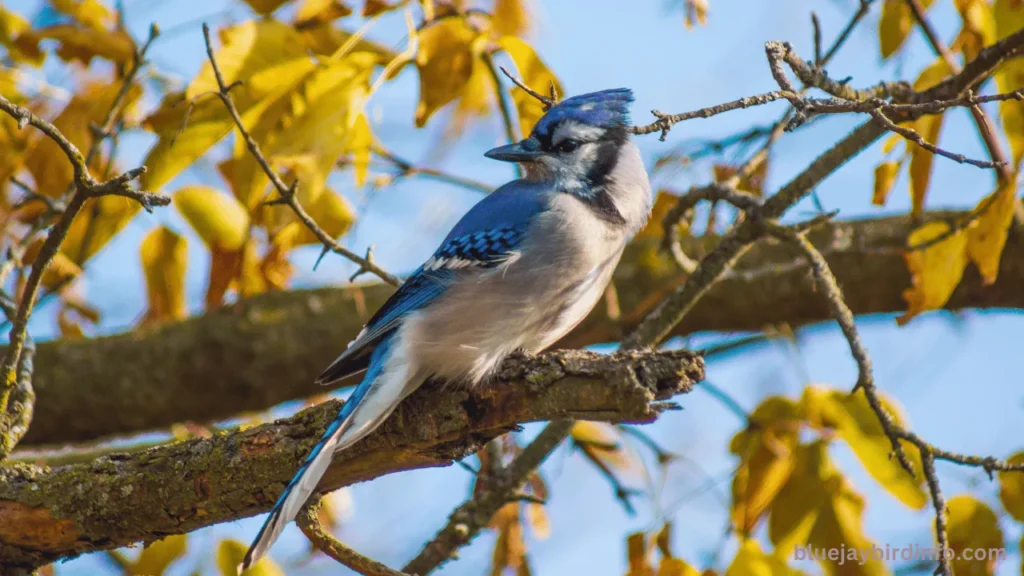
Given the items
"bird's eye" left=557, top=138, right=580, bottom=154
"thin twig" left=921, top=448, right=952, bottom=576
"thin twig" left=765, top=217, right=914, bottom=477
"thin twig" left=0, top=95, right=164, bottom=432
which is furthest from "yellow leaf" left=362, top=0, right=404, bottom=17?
"thin twig" left=921, top=448, right=952, bottom=576

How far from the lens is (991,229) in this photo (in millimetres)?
2160

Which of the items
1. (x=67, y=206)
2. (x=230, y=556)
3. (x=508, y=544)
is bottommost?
(x=230, y=556)

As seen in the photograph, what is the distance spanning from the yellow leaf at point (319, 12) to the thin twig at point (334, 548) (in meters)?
1.22

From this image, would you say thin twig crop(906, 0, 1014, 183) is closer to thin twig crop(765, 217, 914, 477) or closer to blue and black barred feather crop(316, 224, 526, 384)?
thin twig crop(765, 217, 914, 477)

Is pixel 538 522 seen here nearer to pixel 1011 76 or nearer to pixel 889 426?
pixel 889 426

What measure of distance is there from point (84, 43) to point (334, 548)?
1.57m

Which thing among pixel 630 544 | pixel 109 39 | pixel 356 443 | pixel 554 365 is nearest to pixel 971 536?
pixel 630 544

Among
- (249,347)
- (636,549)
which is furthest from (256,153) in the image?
(249,347)

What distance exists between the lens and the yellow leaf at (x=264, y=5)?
2598mm

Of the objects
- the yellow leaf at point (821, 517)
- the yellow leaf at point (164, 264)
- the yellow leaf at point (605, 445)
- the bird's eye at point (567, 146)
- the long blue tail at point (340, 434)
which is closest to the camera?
the long blue tail at point (340, 434)

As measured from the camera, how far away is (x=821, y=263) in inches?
100

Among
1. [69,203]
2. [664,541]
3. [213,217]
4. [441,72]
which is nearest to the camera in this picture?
[69,203]

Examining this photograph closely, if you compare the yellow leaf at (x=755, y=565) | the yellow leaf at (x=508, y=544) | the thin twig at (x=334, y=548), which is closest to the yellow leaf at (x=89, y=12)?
the thin twig at (x=334, y=548)

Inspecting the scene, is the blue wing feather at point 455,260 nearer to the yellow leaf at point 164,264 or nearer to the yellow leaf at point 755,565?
the yellow leaf at point 164,264
